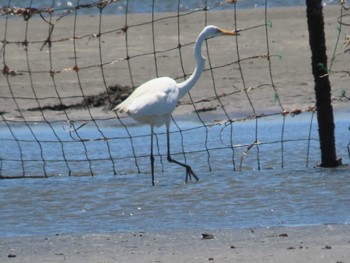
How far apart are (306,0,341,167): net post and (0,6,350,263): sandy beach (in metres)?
0.33

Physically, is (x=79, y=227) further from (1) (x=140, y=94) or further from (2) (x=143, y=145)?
(2) (x=143, y=145)

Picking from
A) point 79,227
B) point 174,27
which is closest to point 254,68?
point 174,27

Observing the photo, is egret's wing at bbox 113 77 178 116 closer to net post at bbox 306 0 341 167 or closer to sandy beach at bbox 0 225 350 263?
net post at bbox 306 0 341 167

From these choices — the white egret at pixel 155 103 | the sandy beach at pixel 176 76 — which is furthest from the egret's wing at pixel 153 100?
the sandy beach at pixel 176 76

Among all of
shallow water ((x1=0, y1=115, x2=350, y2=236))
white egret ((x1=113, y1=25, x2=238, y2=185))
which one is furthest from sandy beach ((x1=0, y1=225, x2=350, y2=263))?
white egret ((x1=113, y1=25, x2=238, y2=185))

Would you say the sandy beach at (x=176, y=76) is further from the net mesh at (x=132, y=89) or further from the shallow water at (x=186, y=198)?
the shallow water at (x=186, y=198)

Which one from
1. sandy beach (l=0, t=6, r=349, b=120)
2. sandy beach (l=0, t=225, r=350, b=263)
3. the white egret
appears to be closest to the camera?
sandy beach (l=0, t=225, r=350, b=263)

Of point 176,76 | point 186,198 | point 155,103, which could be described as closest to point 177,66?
point 176,76

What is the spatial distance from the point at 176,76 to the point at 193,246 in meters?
9.50

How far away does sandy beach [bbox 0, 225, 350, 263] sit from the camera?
632 cm

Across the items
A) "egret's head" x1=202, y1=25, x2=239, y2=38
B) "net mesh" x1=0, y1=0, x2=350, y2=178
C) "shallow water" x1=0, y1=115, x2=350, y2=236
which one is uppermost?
"egret's head" x1=202, y1=25, x2=239, y2=38

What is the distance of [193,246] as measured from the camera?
680 cm

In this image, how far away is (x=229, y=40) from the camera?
18.7 meters

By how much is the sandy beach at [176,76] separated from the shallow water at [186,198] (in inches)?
19.9
